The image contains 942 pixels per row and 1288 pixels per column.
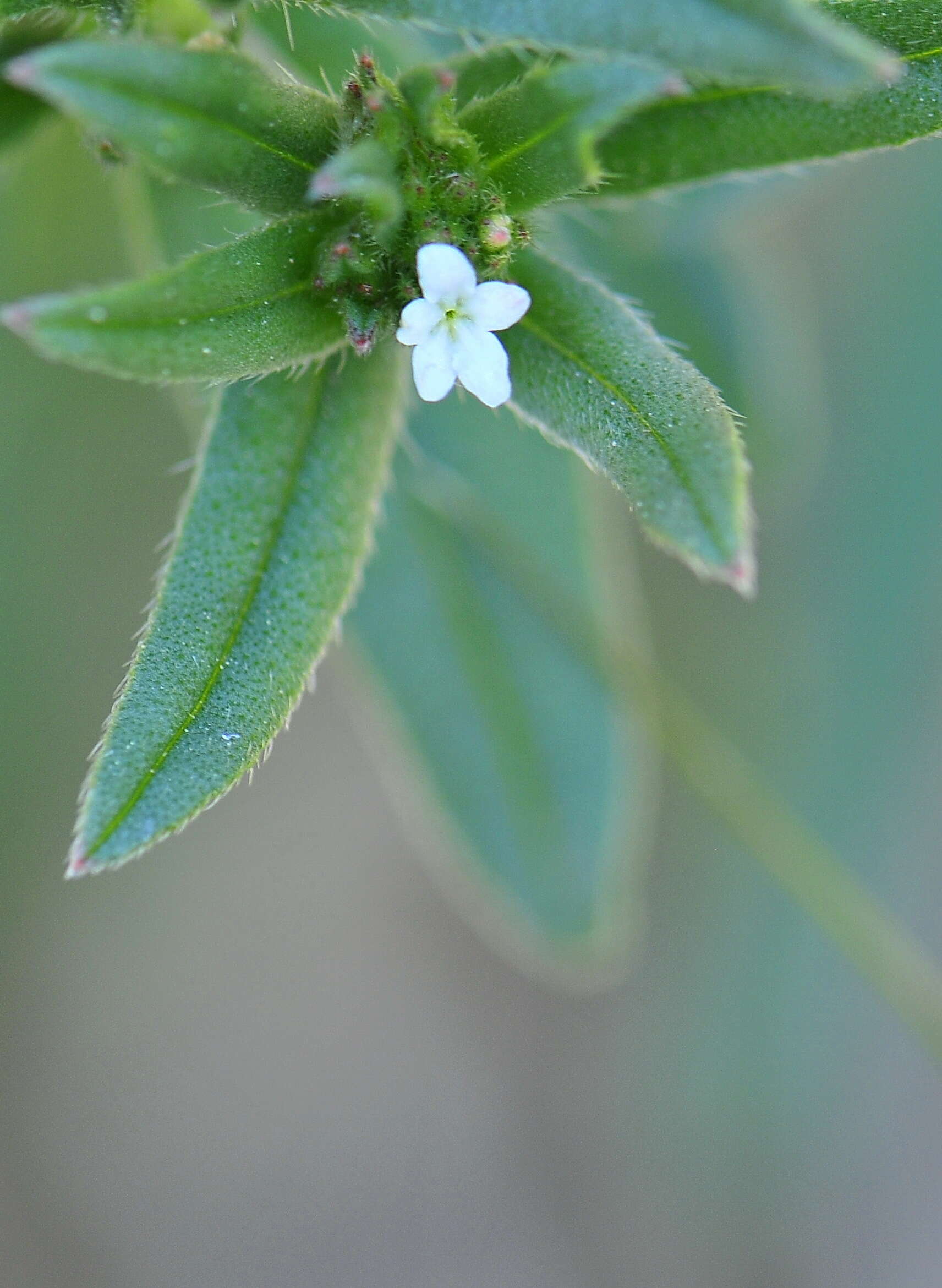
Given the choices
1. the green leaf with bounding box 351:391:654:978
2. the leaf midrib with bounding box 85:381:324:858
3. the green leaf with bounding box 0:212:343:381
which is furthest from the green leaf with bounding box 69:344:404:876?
the green leaf with bounding box 351:391:654:978

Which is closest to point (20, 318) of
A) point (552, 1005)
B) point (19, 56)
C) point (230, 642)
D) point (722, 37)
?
point (230, 642)

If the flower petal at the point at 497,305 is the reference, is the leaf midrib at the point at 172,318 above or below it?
above

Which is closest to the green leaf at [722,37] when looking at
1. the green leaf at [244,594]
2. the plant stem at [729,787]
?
the green leaf at [244,594]

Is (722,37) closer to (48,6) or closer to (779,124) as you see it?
(779,124)

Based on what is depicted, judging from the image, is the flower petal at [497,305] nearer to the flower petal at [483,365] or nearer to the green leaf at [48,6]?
the flower petal at [483,365]

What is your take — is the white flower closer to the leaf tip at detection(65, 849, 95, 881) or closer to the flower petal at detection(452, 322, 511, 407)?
the flower petal at detection(452, 322, 511, 407)

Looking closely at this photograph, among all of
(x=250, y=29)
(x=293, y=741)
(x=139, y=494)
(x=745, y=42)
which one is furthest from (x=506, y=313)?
(x=293, y=741)
